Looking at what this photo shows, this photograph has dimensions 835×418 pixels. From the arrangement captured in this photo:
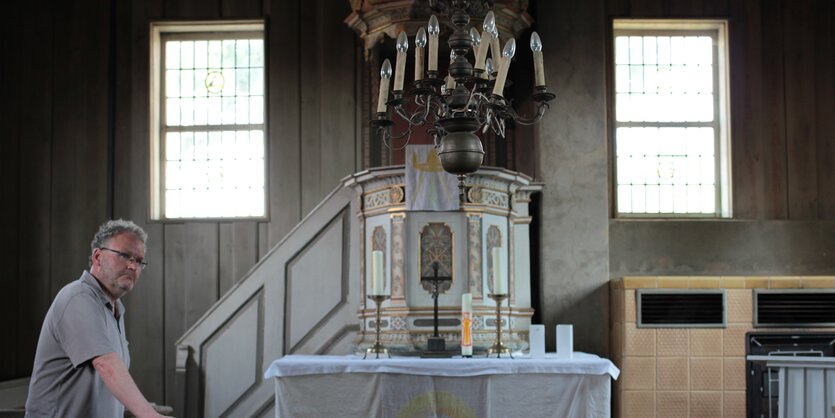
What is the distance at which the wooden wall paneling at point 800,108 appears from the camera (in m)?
8.79

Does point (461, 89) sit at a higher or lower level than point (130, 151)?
lower

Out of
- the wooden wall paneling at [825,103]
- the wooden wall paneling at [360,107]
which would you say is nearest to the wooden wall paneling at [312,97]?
the wooden wall paneling at [360,107]

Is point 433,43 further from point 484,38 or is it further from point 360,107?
point 360,107

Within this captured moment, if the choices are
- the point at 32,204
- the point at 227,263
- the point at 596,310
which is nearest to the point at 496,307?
the point at 596,310

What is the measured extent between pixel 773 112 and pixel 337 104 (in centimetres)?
420

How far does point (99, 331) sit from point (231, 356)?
5.06 m

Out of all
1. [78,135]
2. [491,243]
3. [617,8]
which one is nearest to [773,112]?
[617,8]

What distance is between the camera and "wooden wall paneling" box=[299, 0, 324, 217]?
358 inches

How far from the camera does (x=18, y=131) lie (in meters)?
9.23

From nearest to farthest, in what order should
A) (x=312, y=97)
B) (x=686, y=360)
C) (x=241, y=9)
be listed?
(x=686, y=360) < (x=312, y=97) < (x=241, y=9)

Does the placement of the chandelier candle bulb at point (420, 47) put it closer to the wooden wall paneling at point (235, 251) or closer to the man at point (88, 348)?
the man at point (88, 348)

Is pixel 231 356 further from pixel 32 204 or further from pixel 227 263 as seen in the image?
Result: pixel 32 204

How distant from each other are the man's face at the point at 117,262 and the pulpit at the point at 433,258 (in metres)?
4.02

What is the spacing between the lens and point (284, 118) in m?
9.18
